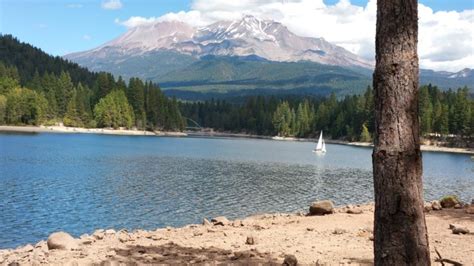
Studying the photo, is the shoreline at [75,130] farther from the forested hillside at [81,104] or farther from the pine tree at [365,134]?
the pine tree at [365,134]

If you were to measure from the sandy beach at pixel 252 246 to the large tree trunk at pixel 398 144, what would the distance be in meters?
5.52

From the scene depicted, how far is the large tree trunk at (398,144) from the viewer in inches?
210

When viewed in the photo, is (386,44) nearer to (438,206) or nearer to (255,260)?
(255,260)

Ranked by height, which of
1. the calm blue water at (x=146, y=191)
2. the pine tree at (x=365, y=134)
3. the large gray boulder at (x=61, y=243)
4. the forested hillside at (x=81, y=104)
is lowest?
the calm blue water at (x=146, y=191)

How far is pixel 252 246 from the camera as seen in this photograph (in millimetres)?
13125

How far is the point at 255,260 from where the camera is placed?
36.3ft

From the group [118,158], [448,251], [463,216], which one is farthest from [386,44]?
[118,158]

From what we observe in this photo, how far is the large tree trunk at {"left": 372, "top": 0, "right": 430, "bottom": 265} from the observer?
534 centimetres

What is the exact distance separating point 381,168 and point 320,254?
6915mm

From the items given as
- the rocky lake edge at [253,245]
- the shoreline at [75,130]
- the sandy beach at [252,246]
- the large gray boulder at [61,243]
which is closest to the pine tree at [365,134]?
the shoreline at [75,130]

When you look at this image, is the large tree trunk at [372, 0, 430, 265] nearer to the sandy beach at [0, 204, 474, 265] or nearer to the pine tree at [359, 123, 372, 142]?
the sandy beach at [0, 204, 474, 265]

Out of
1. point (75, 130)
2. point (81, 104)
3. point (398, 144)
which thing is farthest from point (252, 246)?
point (81, 104)

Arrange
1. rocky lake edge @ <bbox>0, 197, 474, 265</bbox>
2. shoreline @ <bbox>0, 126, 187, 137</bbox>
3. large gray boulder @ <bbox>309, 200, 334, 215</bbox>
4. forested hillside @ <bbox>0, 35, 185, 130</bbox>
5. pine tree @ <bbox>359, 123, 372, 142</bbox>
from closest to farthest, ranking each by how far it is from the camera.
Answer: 1. rocky lake edge @ <bbox>0, 197, 474, 265</bbox>
2. large gray boulder @ <bbox>309, 200, 334, 215</bbox>
3. shoreline @ <bbox>0, 126, 187, 137</bbox>
4. forested hillside @ <bbox>0, 35, 185, 130</bbox>
5. pine tree @ <bbox>359, 123, 372, 142</bbox>

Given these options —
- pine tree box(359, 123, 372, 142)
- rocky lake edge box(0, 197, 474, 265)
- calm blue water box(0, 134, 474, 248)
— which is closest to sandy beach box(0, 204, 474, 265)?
rocky lake edge box(0, 197, 474, 265)
